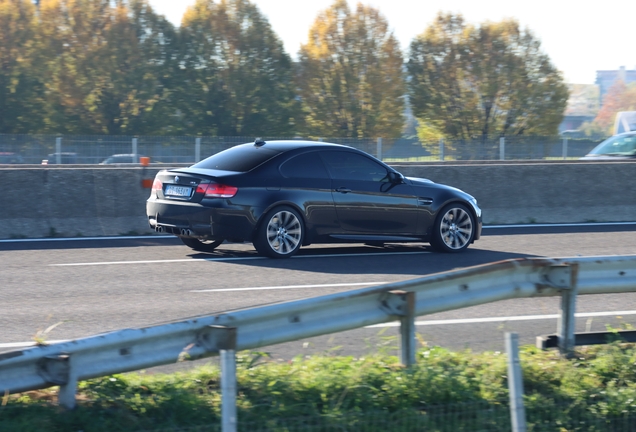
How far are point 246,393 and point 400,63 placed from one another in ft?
161

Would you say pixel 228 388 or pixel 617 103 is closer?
pixel 228 388

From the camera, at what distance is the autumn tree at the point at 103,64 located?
4881 cm

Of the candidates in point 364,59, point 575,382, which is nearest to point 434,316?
point 575,382

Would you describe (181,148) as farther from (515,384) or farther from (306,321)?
(515,384)

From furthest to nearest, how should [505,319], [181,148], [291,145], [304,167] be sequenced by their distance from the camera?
[181,148]
[291,145]
[304,167]
[505,319]

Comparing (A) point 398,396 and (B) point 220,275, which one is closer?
(A) point 398,396

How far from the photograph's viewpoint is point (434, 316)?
807 cm

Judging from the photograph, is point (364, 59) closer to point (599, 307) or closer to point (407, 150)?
point (407, 150)

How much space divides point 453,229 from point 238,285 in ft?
13.6

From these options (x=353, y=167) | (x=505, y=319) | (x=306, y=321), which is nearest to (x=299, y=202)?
A: (x=353, y=167)

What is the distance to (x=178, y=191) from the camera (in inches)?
442

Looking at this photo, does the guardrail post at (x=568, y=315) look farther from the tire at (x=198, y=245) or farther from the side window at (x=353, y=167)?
the tire at (x=198, y=245)

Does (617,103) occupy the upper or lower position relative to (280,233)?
upper

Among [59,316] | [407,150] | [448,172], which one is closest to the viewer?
[59,316]
